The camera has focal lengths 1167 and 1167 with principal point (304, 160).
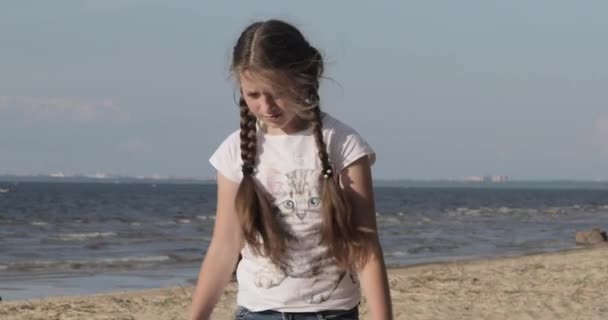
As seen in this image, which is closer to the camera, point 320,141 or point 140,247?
point 320,141

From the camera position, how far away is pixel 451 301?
11.9m

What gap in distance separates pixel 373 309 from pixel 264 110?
0.60 m

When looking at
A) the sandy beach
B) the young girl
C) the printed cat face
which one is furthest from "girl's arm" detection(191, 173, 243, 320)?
the sandy beach

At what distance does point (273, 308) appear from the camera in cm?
320

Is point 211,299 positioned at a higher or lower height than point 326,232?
lower

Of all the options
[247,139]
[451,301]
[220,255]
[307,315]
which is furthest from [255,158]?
[451,301]

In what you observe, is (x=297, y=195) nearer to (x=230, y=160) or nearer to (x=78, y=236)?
(x=230, y=160)

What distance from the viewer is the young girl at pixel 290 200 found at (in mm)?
3072

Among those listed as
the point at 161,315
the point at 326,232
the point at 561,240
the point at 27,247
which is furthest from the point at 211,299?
the point at 561,240

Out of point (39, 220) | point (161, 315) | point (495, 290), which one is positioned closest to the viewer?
point (161, 315)

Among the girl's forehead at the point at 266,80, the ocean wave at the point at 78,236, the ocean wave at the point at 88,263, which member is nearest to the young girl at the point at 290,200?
the girl's forehead at the point at 266,80

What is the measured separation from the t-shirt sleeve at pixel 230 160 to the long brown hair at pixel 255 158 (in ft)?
0.10

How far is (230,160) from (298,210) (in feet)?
0.77

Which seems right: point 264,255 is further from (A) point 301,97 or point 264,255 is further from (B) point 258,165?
(A) point 301,97
